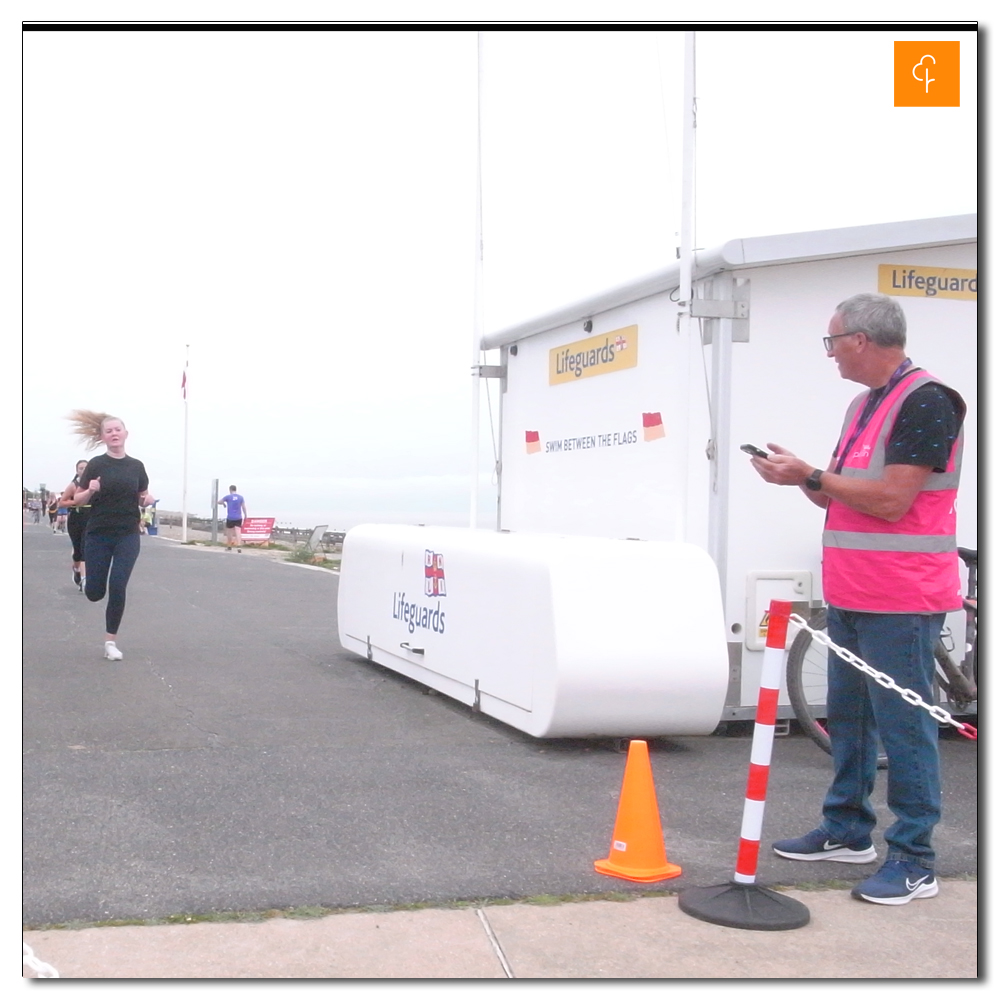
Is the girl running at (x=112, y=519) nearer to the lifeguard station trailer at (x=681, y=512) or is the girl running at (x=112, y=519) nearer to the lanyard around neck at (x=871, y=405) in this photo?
the lifeguard station trailer at (x=681, y=512)

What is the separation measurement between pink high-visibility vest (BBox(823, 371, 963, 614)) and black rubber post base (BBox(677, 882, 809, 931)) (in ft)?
3.53

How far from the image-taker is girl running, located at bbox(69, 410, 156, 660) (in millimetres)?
9102

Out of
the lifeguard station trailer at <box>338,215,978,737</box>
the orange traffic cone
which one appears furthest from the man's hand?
the lifeguard station trailer at <box>338,215,978,737</box>

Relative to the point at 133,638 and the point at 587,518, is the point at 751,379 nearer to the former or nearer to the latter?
the point at 587,518

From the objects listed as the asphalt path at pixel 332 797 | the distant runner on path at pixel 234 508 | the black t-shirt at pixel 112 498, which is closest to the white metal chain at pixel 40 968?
the asphalt path at pixel 332 797

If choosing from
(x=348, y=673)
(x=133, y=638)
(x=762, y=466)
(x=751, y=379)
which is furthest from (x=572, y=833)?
(x=133, y=638)

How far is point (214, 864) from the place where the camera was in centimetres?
439

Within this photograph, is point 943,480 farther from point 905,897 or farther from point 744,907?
point 744,907

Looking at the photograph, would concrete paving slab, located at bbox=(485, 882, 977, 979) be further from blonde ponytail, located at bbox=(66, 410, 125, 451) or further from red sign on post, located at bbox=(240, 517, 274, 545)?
red sign on post, located at bbox=(240, 517, 274, 545)

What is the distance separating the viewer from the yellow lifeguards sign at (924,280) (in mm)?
7168

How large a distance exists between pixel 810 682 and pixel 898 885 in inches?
112

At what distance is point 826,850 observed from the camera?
4.65m

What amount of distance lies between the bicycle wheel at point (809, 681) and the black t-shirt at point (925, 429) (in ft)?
8.38

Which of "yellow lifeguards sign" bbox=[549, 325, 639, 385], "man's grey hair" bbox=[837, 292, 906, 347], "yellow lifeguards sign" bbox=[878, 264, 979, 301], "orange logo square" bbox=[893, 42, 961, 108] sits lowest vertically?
"man's grey hair" bbox=[837, 292, 906, 347]
